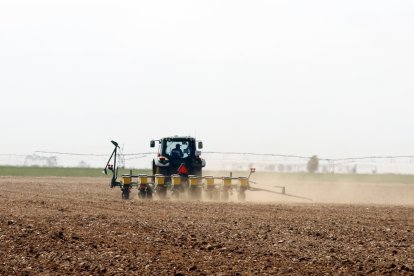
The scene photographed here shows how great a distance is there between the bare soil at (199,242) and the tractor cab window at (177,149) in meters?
10.2

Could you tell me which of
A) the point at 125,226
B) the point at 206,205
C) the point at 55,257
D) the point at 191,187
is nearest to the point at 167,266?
the point at 55,257

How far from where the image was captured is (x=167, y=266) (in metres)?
12.4

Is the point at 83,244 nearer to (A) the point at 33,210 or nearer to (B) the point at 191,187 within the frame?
(A) the point at 33,210

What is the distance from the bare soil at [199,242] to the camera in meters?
12.5

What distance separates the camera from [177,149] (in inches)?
1273

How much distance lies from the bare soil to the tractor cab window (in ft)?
33.3

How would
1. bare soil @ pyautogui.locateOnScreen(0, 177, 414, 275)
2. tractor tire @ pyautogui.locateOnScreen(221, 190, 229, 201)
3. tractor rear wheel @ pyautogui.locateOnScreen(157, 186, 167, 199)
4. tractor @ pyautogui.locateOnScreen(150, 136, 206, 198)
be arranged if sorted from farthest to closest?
1. tractor @ pyautogui.locateOnScreen(150, 136, 206, 198)
2. tractor tire @ pyautogui.locateOnScreen(221, 190, 229, 201)
3. tractor rear wheel @ pyautogui.locateOnScreen(157, 186, 167, 199)
4. bare soil @ pyautogui.locateOnScreen(0, 177, 414, 275)

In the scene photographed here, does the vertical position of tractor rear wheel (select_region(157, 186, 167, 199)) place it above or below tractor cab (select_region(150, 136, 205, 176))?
below

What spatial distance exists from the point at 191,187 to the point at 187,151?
2813 millimetres

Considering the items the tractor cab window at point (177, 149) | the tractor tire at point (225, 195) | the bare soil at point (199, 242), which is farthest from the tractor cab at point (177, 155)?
the bare soil at point (199, 242)

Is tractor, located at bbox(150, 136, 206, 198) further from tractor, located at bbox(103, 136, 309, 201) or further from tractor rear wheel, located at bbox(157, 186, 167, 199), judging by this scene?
tractor rear wheel, located at bbox(157, 186, 167, 199)

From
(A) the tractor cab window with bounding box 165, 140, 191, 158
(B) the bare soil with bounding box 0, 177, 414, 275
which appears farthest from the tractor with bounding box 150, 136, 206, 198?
(B) the bare soil with bounding box 0, 177, 414, 275

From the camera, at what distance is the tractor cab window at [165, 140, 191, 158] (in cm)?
3225

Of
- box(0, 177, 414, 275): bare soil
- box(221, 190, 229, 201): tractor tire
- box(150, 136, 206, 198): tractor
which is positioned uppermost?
box(150, 136, 206, 198): tractor
